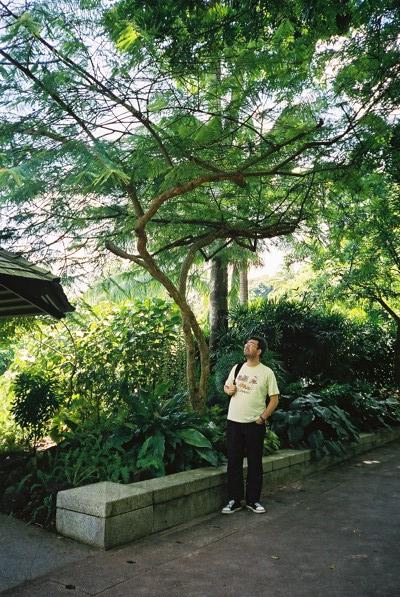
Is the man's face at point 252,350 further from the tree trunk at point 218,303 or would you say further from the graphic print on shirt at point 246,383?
the tree trunk at point 218,303

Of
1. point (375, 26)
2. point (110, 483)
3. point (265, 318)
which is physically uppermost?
point (375, 26)

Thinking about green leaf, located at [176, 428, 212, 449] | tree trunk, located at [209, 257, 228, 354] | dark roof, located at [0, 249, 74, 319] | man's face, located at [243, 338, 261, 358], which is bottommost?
green leaf, located at [176, 428, 212, 449]

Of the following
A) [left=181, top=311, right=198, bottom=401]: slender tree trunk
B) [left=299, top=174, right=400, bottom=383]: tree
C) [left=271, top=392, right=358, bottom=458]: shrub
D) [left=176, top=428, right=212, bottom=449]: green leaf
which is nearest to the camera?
[left=176, top=428, right=212, bottom=449]: green leaf

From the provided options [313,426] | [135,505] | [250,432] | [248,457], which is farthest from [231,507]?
[313,426]

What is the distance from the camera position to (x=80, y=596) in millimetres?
3297

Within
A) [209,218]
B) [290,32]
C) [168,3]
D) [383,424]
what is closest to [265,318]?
[383,424]

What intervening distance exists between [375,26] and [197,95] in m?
1.99

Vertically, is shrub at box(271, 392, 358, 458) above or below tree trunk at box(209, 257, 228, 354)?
below

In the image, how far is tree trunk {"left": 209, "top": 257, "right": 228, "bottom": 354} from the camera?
10.4m

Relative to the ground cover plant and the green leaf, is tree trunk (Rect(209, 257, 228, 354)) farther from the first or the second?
the green leaf

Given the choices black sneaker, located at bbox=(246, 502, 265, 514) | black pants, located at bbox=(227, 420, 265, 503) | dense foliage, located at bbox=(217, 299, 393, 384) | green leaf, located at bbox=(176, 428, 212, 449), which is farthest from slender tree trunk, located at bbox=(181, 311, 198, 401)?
dense foliage, located at bbox=(217, 299, 393, 384)

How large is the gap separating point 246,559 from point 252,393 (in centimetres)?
174

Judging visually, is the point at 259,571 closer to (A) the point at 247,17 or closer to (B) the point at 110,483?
(B) the point at 110,483

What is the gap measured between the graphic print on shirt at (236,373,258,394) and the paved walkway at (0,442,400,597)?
130 cm
